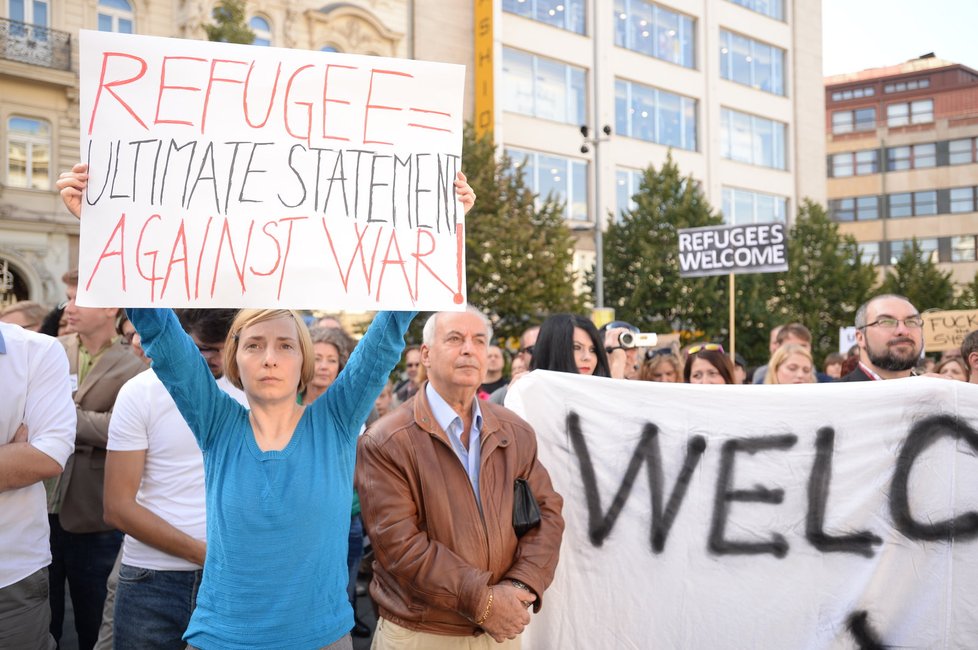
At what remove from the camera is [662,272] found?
22156 mm

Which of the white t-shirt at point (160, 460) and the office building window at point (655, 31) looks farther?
the office building window at point (655, 31)

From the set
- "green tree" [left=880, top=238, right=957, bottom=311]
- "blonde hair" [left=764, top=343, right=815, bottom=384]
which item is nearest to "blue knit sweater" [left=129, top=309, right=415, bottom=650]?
"blonde hair" [left=764, top=343, right=815, bottom=384]

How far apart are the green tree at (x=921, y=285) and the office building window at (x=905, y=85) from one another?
1384 inches

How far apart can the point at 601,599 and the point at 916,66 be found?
221ft

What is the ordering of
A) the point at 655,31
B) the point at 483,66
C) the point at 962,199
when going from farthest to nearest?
the point at 962,199
the point at 655,31
the point at 483,66

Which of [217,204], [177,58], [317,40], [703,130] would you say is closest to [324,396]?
[217,204]

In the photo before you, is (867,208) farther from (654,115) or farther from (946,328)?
(946,328)

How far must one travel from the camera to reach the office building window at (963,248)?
50.4m

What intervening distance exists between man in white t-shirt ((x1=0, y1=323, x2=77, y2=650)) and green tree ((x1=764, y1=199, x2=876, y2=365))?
23999mm

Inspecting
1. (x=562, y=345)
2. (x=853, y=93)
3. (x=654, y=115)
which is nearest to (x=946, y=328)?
(x=562, y=345)

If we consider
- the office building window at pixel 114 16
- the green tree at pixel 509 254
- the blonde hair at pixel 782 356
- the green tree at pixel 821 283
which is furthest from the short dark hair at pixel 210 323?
the green tree at pixel 821 283

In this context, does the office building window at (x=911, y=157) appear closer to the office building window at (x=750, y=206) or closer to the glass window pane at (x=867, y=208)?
the glass window pane at (x=867, y=208)

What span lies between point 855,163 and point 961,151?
20.2 ft

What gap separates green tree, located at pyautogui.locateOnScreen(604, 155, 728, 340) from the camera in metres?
21.9
